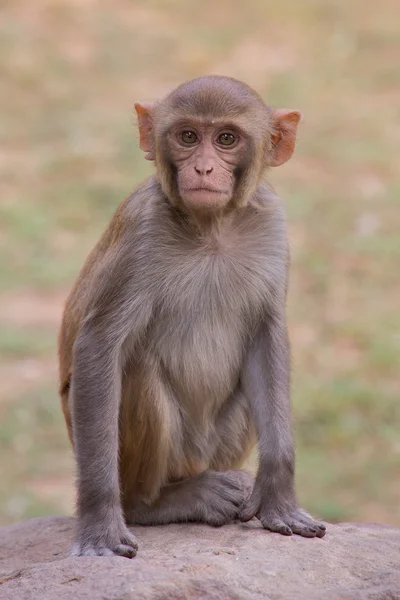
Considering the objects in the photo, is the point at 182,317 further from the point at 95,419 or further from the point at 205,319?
the point at 95,419

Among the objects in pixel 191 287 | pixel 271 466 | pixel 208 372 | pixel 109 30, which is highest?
pixel 109 30

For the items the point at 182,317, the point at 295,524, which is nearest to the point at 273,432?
the point at 295,524

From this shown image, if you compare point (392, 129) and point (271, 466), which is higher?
point (392, 129)

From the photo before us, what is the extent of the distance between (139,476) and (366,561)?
161cm

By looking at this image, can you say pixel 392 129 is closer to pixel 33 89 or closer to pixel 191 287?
pixel 33 89

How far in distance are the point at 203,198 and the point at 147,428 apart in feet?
4.68

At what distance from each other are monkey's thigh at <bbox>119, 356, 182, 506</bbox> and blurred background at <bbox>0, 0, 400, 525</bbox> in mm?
4332

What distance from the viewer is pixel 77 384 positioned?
24.6 feet

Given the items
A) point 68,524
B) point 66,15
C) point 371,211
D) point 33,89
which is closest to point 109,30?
point 66,15

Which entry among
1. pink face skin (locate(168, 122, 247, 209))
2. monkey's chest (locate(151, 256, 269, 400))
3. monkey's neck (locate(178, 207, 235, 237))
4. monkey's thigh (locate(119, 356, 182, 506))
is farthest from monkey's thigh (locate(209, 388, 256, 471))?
pink face skin (locate(168, 122, 247, 209))

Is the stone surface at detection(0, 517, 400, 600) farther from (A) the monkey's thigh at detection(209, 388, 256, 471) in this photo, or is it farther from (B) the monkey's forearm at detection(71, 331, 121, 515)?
(A) the monkey's thigh at detection(209, 388, 256, 471)

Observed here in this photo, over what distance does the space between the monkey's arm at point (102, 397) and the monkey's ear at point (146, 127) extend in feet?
2.41

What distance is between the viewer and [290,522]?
7.55 meters

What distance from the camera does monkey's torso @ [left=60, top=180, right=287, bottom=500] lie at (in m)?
7.60
